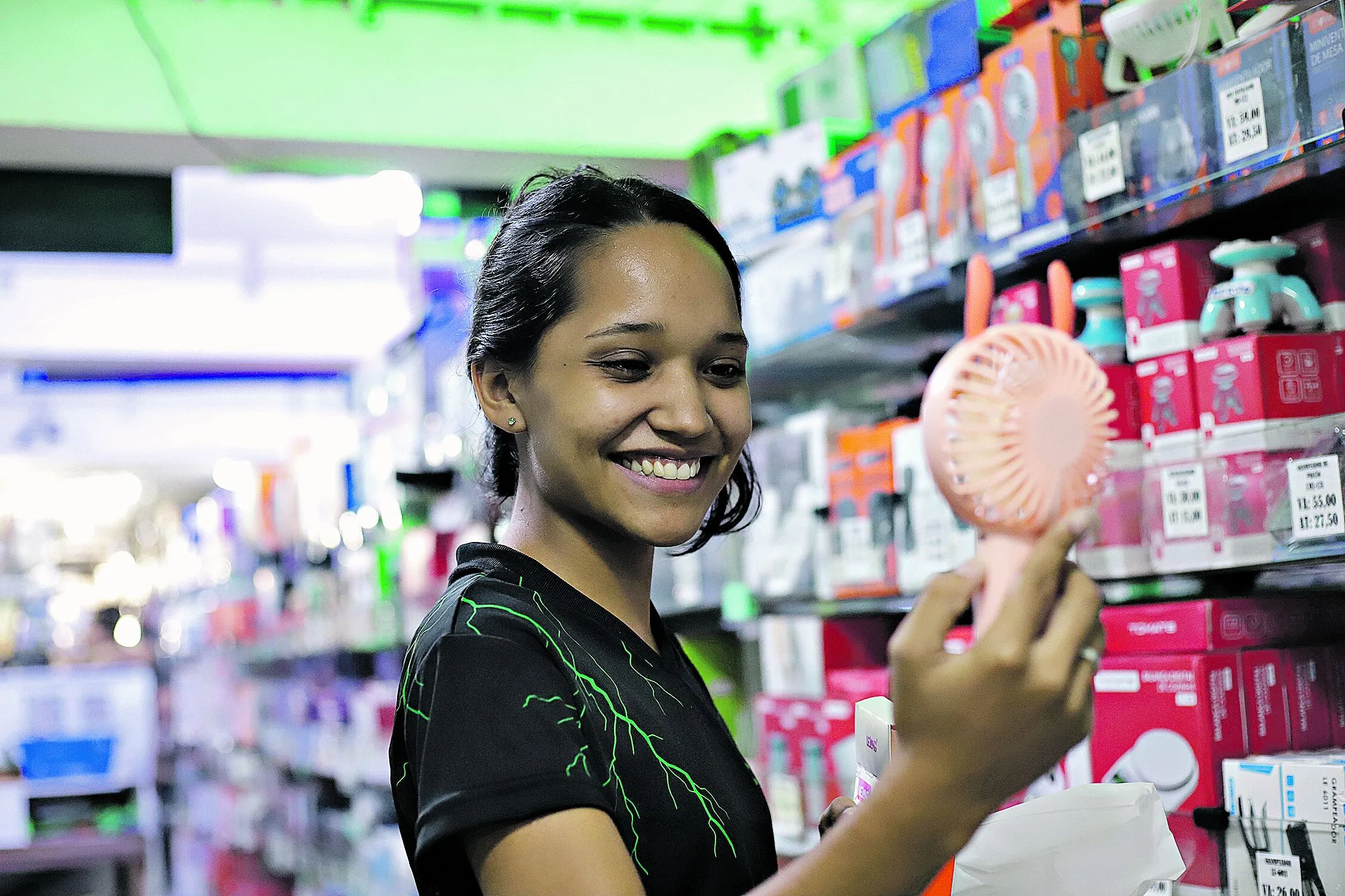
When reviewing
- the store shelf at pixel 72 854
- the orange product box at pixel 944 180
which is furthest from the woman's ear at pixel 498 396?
the store shelf at pixel 72 854

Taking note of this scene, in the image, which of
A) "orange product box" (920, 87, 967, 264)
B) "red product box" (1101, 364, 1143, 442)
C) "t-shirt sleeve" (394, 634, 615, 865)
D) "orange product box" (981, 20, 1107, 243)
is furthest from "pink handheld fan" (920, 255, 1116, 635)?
"orange product box" (920, 87, 967, 264)

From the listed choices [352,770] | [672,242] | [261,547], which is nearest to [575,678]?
[672,242]

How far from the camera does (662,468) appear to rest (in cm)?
116

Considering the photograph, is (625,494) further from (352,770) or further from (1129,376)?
(352,770)

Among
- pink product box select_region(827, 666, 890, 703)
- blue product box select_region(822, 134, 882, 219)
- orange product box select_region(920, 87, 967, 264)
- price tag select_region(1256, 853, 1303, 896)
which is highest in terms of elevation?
blue product box select_region(822, 134, 882, 219)

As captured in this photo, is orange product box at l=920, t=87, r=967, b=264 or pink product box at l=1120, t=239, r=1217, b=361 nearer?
pink product box at l=1120, t=239, r=1217, b=361

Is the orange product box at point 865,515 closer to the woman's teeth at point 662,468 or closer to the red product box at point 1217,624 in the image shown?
the red product box at point 1217,624

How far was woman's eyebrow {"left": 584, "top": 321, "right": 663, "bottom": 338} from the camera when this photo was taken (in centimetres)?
112

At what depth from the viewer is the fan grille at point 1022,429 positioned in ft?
2.70

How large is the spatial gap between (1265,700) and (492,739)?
1.13 metres

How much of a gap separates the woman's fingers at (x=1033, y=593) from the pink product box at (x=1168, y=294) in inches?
43.2

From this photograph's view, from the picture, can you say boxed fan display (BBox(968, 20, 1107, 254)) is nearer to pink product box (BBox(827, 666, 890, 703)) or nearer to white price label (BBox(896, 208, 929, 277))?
white price label (BBox(896, 208, 929, 277))

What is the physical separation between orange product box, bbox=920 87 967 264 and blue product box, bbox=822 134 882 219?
0.18 m

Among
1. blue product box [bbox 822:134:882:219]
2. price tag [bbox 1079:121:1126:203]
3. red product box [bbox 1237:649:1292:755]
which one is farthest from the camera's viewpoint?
blue product box [bbox 822:134:882:219]
